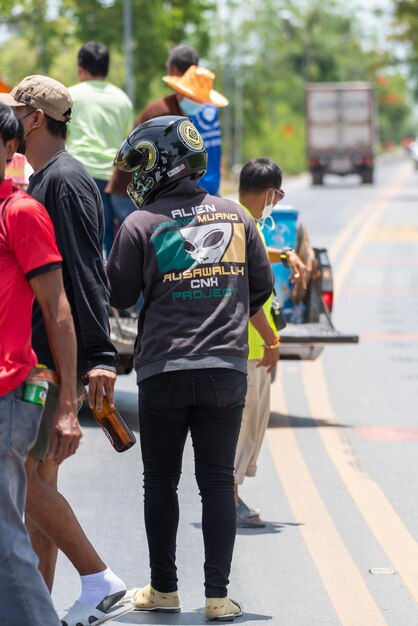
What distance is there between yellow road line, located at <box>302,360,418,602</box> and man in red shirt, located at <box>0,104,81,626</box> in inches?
79.8

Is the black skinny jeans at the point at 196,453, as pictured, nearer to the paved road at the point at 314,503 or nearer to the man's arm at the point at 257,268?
the paved road at the point at 314,503

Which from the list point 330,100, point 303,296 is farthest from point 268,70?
point 303,296

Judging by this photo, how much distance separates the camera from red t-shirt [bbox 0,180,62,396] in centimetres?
438

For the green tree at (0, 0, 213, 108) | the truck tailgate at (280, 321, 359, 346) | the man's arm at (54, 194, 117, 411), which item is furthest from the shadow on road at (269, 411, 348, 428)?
the green tree at (0, 0, 213, 108)

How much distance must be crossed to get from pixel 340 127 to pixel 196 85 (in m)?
46.5

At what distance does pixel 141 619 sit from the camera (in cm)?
564

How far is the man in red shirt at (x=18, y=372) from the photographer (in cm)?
434

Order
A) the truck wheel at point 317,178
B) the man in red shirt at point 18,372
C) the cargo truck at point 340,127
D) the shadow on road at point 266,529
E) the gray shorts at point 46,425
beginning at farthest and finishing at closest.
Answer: the truck wheel at point 317,178, the cargo truck at point 340,127, the shadow on road at point 266,529, the gray shorts at point 46,425, the man in red shirt at point 18,372

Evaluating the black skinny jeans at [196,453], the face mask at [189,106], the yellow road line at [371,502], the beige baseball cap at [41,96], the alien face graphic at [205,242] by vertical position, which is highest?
the beige baseball cap at [41,96]

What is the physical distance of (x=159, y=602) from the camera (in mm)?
5699

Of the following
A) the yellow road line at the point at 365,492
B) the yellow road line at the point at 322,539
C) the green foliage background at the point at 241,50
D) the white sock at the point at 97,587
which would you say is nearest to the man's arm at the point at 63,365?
the white sock at the point at 97,587

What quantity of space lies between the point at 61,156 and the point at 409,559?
2.36 metres

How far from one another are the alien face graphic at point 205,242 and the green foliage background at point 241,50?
21861mm

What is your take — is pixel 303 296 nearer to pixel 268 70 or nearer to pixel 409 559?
pixel 409 559
